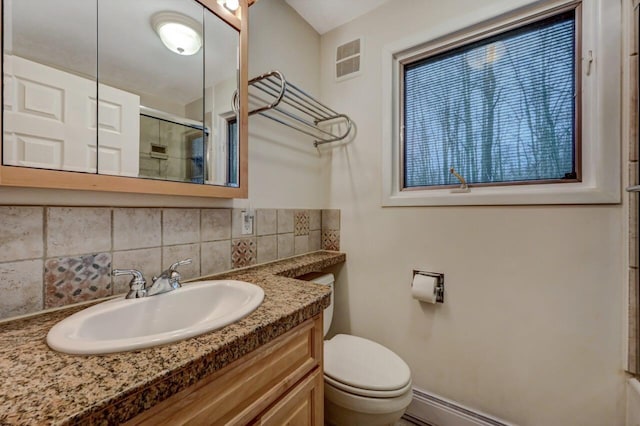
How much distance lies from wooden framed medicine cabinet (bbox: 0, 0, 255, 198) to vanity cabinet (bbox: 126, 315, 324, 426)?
649 mm

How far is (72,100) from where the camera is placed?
2.48 ft

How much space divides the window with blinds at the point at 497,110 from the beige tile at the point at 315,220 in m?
0.59

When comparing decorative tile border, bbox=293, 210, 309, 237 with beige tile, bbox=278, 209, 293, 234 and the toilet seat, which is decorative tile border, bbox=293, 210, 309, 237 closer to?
beige tile, bbox=278, 209, 293, 234

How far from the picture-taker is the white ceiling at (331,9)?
1.54 metres

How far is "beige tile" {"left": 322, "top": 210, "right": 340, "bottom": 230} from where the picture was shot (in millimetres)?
1724

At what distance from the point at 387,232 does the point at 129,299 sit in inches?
48.0

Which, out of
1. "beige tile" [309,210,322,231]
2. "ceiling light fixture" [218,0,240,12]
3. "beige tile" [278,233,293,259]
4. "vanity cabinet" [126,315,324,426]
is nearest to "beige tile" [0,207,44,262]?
"vanity cabinet" [126,315,324,426]

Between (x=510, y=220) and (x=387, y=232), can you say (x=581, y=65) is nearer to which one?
(x=510, y=220)

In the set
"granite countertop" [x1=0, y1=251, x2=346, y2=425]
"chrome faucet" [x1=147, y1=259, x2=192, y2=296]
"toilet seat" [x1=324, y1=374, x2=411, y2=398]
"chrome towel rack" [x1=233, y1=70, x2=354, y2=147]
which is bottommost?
"toilet seat" [x1=324, y1=374, x2=411, y2=398]

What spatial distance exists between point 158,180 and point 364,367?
1.12m

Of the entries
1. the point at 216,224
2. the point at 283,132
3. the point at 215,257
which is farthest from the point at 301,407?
the point at 283,132

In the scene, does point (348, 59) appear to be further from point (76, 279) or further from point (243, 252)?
point (76, 279)

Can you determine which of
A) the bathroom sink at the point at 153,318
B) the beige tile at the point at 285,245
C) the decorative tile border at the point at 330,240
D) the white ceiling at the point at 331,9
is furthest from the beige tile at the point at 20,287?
the white ceiling at the point at 331,9

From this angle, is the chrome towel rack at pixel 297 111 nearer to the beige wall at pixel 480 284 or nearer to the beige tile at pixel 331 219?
the beige wall at pixel 480 284
